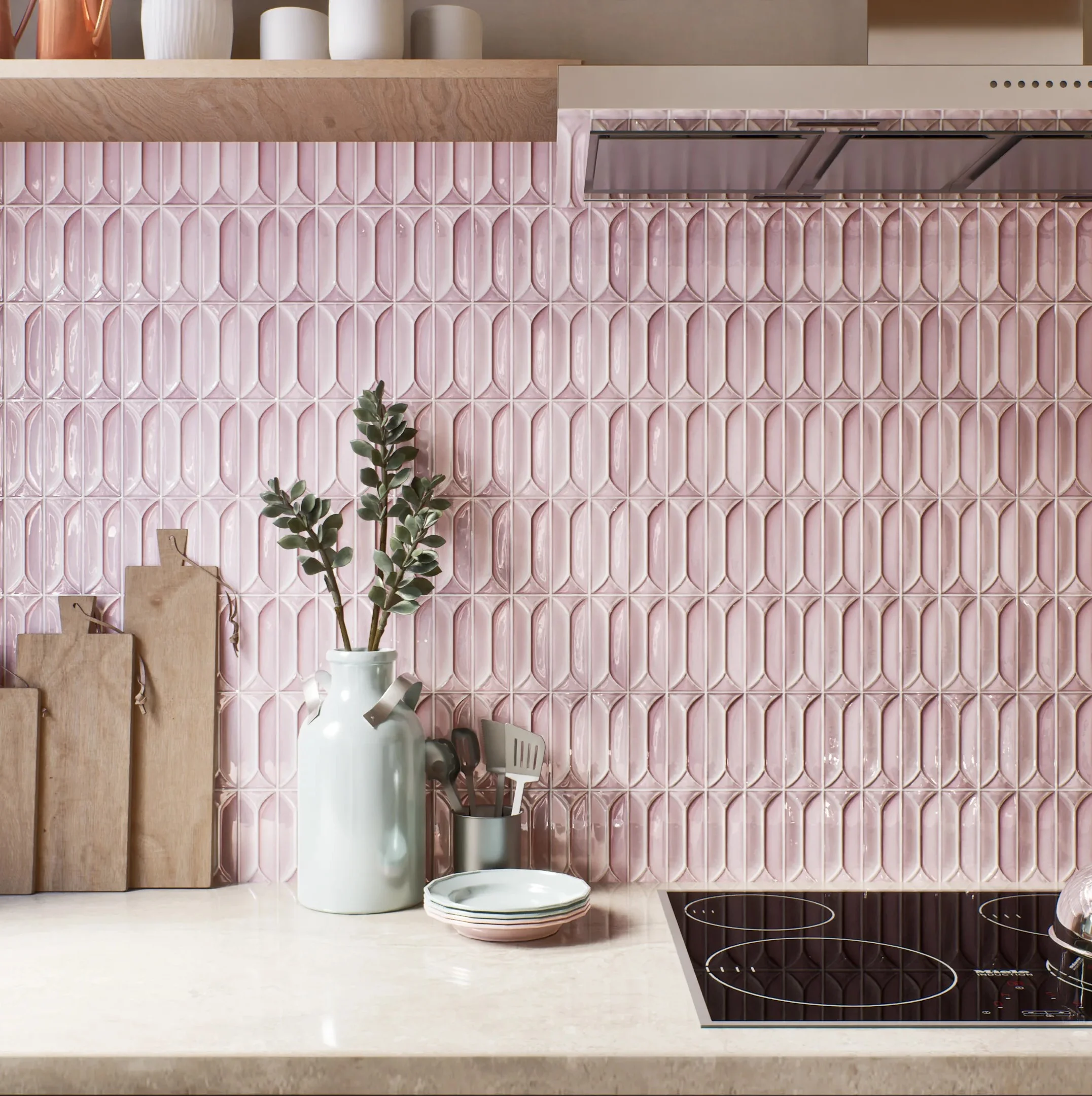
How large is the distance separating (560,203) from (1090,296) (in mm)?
741

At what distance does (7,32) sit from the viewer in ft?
4.24

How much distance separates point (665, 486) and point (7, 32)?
101 centimetres

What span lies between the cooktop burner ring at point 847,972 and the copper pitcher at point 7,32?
136 cm

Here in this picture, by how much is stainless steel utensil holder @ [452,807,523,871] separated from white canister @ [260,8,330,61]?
3.16ft

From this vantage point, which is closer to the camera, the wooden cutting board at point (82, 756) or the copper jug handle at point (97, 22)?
the copper jug handle at point (97, 22)

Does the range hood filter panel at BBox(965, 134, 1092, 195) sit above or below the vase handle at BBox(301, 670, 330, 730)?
above

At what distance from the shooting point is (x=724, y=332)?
4.71ft

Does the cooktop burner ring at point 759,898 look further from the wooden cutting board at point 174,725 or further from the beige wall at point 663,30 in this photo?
the beige wall at point 663,30

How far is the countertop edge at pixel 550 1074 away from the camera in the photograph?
0.92 metres

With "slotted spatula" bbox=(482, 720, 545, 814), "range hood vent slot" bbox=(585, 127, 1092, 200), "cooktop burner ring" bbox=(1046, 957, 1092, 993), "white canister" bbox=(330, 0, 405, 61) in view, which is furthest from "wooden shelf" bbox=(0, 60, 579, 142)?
"cooktop burner ring" bbox=(1046, 957, 1092, 993)

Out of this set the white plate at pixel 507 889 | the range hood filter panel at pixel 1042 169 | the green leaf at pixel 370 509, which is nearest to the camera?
the range hood filter panel at pixel 1042 169

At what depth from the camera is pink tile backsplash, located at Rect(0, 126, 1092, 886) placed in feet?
4.71

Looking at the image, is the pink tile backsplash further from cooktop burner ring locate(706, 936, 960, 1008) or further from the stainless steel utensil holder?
cooktop burner ring locate(706, 936, 960, 1008)

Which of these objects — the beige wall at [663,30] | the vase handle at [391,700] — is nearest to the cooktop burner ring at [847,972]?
the vase handle at [391,700]
